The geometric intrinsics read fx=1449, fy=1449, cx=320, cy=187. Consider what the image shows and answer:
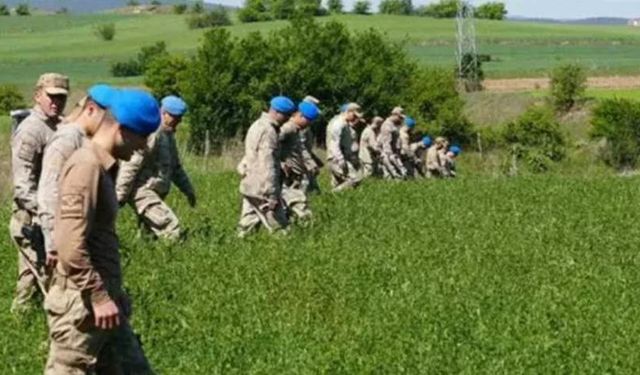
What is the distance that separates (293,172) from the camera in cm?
1805

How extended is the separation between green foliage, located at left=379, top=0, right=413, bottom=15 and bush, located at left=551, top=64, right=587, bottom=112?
86.8 meters

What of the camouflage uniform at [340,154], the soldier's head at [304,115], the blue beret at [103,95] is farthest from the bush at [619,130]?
the blue beret at [103,95]

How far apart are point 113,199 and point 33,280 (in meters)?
4.60

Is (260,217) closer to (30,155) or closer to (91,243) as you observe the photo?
(30,155)

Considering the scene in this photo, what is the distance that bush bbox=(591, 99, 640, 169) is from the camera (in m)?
54.8

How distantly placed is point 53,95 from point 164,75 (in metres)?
58.5

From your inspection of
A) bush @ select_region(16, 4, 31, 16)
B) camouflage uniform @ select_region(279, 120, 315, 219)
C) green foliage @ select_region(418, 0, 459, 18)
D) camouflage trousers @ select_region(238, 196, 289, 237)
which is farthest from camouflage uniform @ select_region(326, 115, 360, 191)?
bush @ select_region(16, 4, 31, 16)

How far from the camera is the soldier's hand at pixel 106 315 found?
7.27m

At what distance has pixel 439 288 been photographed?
12.5 m

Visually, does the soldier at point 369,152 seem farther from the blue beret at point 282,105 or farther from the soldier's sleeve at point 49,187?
the soldier's sleeve at point 49,187

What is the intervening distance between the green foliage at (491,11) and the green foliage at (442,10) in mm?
6620

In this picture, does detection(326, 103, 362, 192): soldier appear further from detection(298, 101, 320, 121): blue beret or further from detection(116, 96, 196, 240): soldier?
detection(116, 96, 196, 240): soldier

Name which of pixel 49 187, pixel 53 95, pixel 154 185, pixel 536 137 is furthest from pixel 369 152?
pixel 536 137

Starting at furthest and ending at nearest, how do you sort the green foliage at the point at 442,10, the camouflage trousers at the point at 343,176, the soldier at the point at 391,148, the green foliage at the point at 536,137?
the green foliage at the point at 442,10
the green foliage at the point at 536,137
the soldier at the point at 391,148
the camouflage trousers at the point at 343,176
